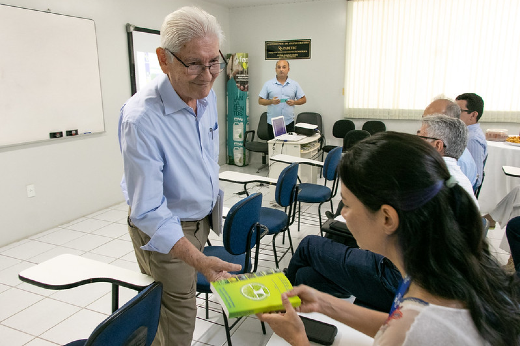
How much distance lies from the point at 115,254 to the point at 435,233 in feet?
9.98

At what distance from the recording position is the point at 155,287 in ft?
3.43

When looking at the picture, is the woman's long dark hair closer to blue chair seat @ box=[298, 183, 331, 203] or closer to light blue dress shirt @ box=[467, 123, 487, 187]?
blue chair seat @ box=[298, 183, 331, 203]

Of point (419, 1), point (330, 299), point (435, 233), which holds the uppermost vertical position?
point (419, 1)

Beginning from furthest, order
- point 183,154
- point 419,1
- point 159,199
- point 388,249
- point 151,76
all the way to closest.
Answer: point 419,1 → point 151,76 → point 183,154 → point 159,199 → point 388,249

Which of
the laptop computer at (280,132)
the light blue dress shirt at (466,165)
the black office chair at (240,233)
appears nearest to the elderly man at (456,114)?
the light blue dress shirt at (466,165)

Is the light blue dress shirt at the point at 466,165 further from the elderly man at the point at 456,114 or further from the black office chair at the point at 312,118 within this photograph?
the black office chair at the point at 312,118

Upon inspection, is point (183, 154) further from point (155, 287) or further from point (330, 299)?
point (330, 299)

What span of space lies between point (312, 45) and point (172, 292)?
564 centimetres

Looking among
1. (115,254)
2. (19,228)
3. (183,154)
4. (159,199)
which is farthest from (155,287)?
(19,228)

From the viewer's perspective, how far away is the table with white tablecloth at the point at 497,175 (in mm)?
4137

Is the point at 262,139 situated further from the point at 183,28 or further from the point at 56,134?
the point at 183,28

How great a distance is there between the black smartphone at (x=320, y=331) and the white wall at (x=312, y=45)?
5.30m

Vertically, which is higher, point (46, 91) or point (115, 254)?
point (46, 91)

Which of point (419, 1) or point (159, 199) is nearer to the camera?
point (159, 199)
